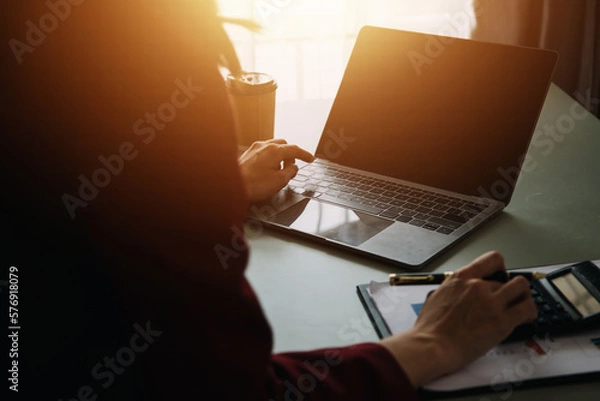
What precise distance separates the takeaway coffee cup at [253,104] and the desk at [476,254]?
0.32 ft

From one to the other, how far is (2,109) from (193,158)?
0.55 feet

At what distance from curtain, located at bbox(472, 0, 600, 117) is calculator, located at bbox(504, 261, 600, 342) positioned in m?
1.40

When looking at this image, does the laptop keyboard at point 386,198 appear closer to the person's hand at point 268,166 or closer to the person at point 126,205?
the person's hand at point 268,166

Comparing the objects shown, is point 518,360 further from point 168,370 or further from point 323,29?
point 323,29

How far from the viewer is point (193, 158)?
59cm

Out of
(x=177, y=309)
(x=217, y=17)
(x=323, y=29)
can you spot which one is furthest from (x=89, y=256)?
(x=323, y=29)

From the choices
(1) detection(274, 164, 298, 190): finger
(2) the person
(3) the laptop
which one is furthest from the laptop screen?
(2) the person

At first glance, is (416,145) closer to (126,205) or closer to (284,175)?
(284,175)

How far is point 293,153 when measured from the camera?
4.10 feet

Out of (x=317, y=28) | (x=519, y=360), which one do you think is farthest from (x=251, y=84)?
(x=317, y=28)

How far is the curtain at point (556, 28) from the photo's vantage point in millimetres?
2160

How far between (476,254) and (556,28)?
1.39 m

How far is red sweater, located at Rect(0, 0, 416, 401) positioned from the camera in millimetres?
A: 582

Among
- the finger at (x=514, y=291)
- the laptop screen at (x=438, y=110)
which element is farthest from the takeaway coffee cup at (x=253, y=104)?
the finger at (x=514, y=291)
